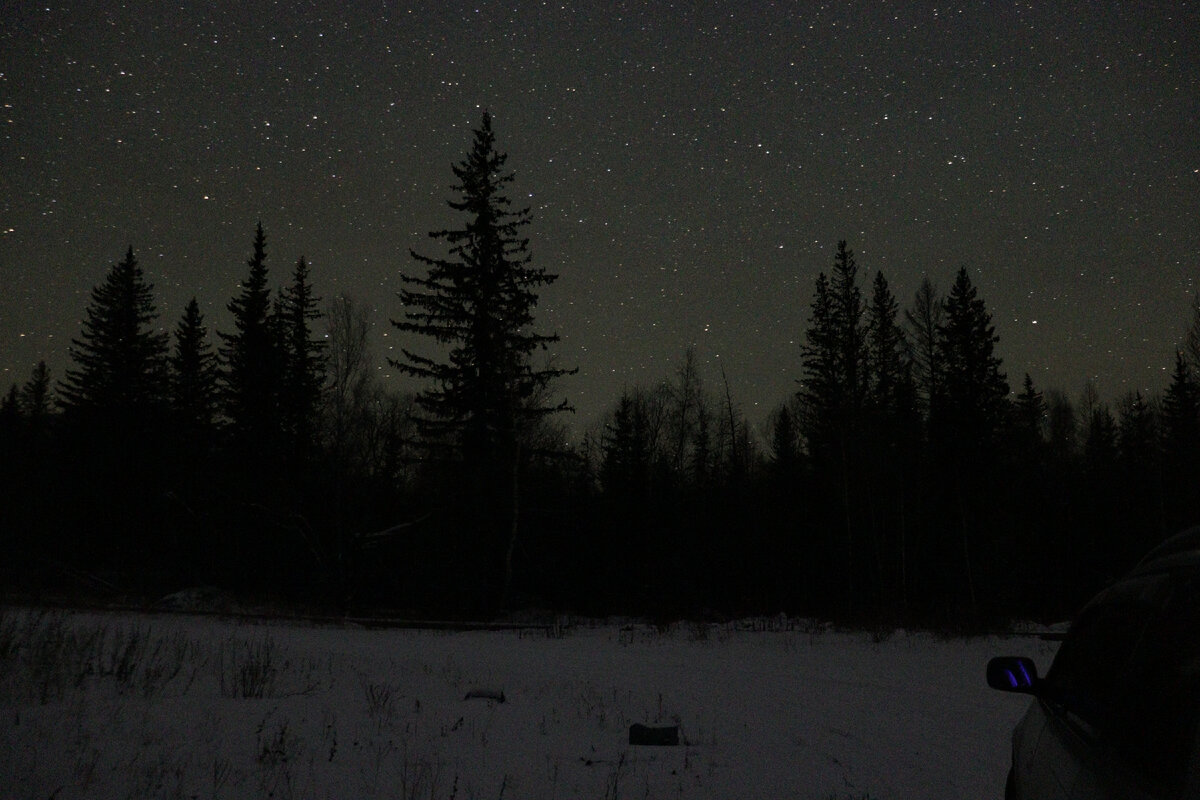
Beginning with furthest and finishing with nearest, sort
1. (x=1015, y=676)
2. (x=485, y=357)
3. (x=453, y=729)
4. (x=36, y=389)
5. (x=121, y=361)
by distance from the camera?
(x=36, y=389) → (x=121, y=361) → (x=485, y=357) → (x=453, y=729) → (x=1015, y=676)

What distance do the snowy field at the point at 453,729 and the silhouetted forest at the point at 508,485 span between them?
19.0 m

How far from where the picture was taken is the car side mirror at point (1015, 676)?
130 inches

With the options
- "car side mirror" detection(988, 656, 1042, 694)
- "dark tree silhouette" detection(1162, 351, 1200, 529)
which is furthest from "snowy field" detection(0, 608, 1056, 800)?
"dark tree silhouette" detection(1162, 351, 1200, 529)

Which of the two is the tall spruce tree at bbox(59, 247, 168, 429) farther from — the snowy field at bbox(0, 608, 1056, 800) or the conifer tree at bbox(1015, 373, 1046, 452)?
the conifer tree at bbox(1015, 373, 1046, 452)

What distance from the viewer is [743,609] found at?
3850 centimetres

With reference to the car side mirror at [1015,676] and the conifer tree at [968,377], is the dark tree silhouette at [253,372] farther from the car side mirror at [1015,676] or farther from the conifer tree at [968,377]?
the car side mirror at [1015,676]

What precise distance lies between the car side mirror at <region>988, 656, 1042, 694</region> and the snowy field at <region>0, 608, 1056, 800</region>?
151 inches

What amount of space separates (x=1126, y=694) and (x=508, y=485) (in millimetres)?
31032

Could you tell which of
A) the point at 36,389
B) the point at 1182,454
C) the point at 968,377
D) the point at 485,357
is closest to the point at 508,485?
the point at 485,357

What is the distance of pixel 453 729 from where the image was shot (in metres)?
8.18

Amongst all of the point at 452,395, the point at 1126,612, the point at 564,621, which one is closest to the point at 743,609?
the point at 564,621

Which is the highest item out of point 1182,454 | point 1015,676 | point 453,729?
point 1182,454

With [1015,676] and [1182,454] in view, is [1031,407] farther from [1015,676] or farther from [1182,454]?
[1015,676]

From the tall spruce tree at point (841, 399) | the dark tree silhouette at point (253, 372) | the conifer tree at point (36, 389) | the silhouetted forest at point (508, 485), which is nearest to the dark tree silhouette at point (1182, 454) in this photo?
the silhouetted forest at point (508, 485)
